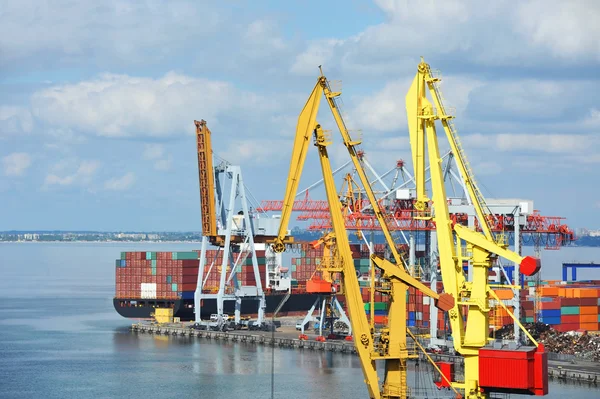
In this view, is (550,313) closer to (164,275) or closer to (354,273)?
(354,273)

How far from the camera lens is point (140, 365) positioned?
62.1 metres

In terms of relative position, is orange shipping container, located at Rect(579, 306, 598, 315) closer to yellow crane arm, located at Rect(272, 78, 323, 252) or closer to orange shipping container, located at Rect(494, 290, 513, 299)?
orange shipping container, located at Rect(494, 290, 513, 299)

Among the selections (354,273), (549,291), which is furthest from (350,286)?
(549,291)

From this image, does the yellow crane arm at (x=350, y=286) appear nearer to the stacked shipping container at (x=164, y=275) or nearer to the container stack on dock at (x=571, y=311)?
the container stack on dock at (x=571, y=311)

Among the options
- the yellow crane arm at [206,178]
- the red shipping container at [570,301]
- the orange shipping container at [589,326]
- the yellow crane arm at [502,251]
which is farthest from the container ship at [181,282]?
the yellow crane arm at [502,251]

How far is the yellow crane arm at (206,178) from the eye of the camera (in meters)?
75.6

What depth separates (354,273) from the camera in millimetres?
40219

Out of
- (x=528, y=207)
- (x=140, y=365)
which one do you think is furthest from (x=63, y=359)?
(x=528, y=207)

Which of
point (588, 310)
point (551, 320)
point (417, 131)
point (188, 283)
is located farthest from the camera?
point (188, 283)

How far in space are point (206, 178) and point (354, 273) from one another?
37193mm

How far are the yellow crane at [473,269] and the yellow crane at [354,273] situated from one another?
40.5 inches

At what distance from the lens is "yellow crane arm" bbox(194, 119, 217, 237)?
75.6m

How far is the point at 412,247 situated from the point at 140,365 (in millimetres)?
16946

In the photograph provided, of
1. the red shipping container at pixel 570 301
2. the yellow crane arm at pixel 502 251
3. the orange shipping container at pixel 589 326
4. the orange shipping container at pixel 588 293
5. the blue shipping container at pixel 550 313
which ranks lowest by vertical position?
the orange shipping container at pixel 589 326
